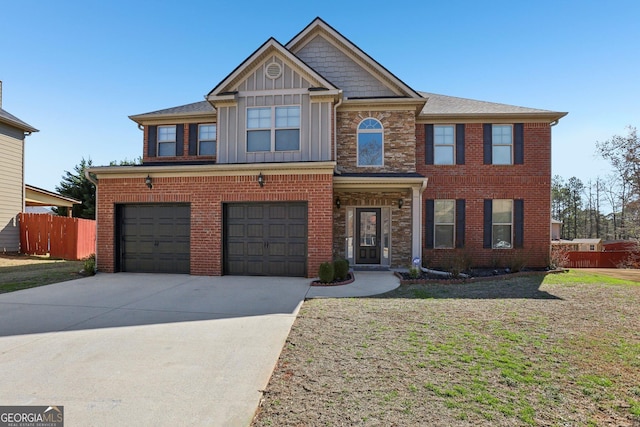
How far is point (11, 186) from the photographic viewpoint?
1616 cm

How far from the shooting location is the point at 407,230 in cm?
1149

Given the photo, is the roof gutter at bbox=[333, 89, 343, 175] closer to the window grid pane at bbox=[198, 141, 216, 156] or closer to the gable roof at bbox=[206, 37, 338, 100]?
the gable roof at bbox=[206, 37, 338, 100]

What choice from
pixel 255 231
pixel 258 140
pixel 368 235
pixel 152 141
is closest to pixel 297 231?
pixel 255 231

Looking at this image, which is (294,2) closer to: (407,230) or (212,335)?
(407,230)

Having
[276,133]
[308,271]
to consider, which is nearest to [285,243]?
[308,271]

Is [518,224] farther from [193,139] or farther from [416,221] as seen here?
[193,139]

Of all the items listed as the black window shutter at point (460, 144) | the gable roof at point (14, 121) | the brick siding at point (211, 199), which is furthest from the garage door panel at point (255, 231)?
the gable roof at point (14, 121)

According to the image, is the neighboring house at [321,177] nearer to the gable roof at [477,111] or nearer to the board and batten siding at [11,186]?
the gable roof at [477,111]

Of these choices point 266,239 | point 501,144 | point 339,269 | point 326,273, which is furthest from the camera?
point 501,144

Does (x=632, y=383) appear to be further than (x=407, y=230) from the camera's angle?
No

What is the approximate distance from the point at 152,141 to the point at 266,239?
7140 millimetres

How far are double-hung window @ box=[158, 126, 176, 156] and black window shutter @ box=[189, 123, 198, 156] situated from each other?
74 centimetres

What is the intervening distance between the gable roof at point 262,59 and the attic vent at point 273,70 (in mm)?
339

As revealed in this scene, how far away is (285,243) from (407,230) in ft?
14.9
